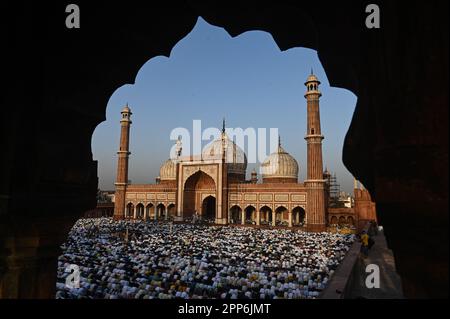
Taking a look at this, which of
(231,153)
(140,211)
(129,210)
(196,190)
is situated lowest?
(140,211)

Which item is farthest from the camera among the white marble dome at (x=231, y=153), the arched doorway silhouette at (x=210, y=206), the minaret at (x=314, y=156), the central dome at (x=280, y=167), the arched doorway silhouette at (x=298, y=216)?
the white marble dome at (x=231, y=153)

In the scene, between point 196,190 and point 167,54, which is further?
point 196,190

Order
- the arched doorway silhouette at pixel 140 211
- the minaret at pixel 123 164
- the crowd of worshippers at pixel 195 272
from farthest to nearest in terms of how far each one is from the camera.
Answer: the arched doorway silhouette at pixel 140 211, the minaret at pixel 123 164, the crowd of worshippers at pixel 195 272

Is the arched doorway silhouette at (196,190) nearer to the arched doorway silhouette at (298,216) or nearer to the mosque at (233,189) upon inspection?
the mosque at (233,189)

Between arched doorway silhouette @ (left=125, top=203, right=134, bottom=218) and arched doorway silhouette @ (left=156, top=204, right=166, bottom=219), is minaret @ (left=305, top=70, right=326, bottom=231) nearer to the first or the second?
arched doorway silhouette @ (left=156, top=204, right=166, bottom=219)

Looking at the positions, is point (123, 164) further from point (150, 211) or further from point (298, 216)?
point (298, 216)

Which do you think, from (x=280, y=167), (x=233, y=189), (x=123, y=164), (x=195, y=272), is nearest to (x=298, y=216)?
(x=280, y=167)

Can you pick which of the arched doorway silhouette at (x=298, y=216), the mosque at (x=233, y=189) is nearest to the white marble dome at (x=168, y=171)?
the mosque at (x=233, y=189)

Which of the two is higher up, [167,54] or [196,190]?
[167,54]
